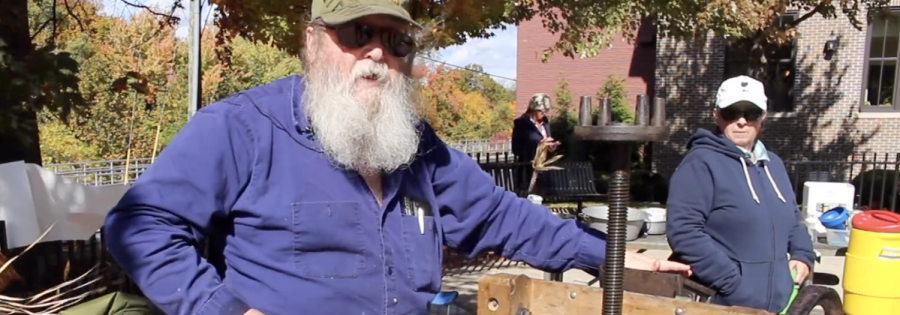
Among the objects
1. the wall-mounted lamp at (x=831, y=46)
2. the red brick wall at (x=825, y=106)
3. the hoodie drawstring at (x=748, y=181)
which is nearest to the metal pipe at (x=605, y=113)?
the hoodie drawstring at (x=748, y=181)

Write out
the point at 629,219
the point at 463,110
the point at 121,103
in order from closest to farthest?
the point at 629,219 → the point at 121,103 → the point at 463,110

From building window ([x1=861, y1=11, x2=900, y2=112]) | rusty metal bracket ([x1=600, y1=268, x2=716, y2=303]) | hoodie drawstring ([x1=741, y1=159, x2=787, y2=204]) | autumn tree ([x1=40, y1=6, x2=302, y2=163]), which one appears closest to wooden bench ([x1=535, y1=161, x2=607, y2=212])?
hoodie drawstring ([x1=741, y1=159, x2=787, y2=204])

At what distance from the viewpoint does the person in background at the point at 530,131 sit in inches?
331

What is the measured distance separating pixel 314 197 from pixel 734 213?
1629mm

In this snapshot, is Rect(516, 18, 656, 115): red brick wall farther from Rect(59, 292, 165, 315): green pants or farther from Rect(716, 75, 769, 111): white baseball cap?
Rect(59, 292, 165, 315): green pants

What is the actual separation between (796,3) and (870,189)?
3466 mm

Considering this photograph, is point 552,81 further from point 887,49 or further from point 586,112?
point 586,112

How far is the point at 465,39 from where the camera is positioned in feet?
31.3

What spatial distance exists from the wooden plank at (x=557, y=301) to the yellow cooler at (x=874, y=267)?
9.84 feet

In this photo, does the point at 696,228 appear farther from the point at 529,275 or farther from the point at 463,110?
the point at 463,110

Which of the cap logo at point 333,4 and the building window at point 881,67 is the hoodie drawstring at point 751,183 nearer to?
the cap logo at point 333,4

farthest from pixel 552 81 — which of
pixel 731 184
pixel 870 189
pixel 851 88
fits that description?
pixel 731 184

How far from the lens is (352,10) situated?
1.70m

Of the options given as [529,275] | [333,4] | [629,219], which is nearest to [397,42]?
[333,4]
